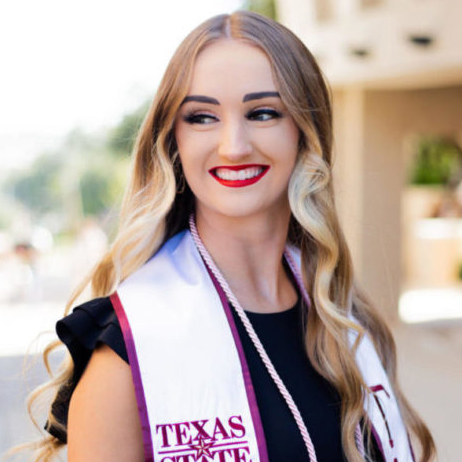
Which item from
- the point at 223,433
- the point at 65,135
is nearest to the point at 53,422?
the point at 223,433

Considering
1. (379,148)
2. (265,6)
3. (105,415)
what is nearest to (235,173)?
(105,415)

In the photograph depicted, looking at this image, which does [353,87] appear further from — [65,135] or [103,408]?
[65,135]

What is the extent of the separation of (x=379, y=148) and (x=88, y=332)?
6.92 meters

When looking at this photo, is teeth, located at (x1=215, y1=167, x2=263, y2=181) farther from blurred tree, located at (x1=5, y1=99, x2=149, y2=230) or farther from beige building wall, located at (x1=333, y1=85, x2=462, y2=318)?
blurred tree, located at (x1=5, y1=99, x2=149, y2=230)

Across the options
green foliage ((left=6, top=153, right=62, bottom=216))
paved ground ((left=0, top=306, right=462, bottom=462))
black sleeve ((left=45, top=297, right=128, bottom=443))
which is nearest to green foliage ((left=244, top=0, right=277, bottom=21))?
green foliage ((left=6, top=153, right=62, bottom=216))

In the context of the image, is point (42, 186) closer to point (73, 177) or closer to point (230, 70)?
point (73, 177)

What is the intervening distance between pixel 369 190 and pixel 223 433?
673 centimetres

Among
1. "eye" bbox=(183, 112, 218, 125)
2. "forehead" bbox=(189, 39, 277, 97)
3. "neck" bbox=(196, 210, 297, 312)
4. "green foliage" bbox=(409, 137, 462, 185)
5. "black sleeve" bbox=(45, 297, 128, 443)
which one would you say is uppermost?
"green foliage" bbox=(409, 137, 462, 185)

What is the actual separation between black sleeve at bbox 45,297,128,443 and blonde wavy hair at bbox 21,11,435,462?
0.32 ft

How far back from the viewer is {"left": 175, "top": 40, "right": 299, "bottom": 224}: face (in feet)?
5.26

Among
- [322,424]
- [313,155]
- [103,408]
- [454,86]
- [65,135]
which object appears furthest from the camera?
[65,135]

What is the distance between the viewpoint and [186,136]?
167 centimetres

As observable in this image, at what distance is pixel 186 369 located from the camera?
59.1 inches

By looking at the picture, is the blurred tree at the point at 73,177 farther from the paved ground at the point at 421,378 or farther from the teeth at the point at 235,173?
the teeth at the point at 235,173
